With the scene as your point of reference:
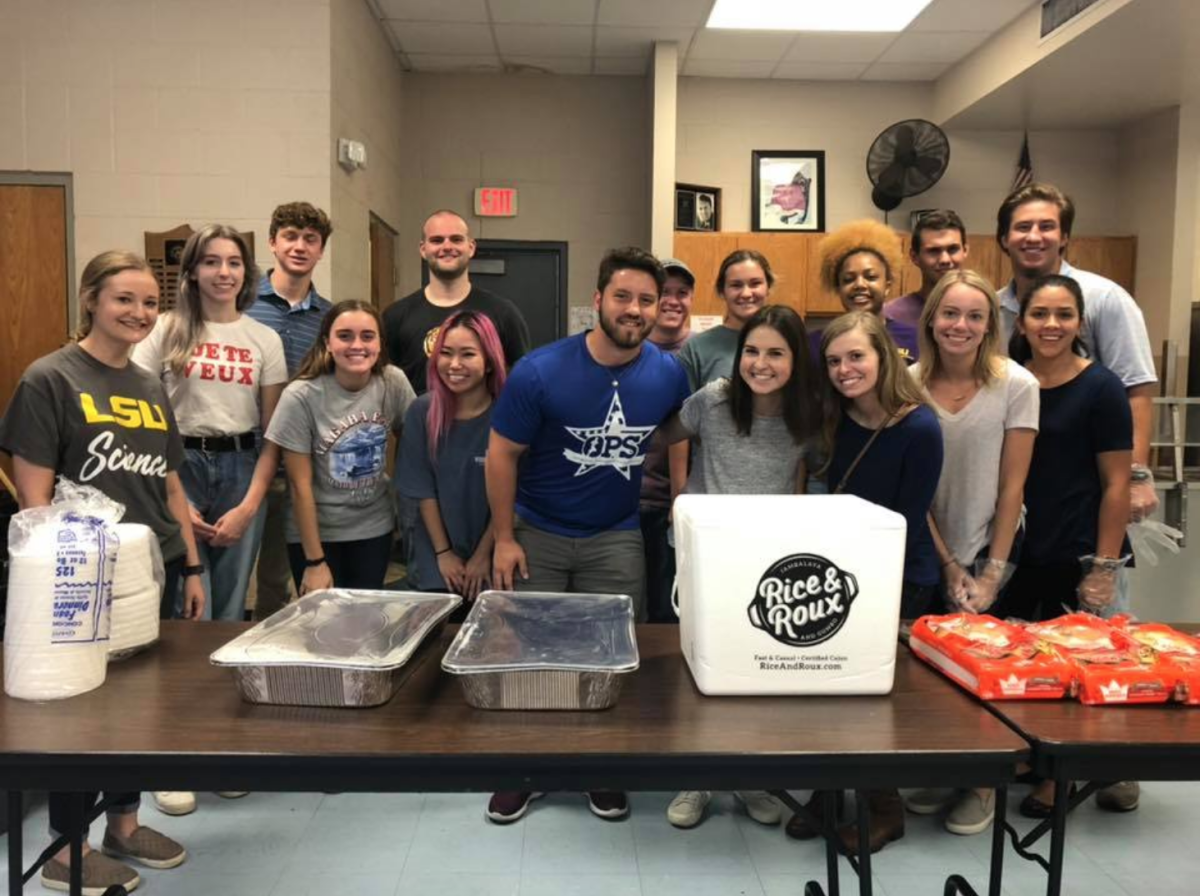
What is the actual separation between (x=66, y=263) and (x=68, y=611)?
3481 millimetres

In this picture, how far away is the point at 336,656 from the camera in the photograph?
3.86ft

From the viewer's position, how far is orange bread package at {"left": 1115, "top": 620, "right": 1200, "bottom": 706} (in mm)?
1193

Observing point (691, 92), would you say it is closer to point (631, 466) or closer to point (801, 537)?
point (631, 466)

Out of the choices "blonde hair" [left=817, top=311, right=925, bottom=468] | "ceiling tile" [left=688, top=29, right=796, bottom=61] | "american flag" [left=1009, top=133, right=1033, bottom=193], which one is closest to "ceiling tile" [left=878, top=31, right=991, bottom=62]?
"ceiling tile" [left=688, top=29, right=796, bottom=61]

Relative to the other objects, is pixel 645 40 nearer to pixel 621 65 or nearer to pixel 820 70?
pixel 621 65

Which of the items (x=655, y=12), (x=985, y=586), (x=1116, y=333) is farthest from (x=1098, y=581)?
(x=655, y=12)

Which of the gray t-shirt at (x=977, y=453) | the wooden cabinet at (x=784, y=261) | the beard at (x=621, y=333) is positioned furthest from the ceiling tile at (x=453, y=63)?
the gray t-shirt at (x=977, y=453)

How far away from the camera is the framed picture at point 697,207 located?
526cm

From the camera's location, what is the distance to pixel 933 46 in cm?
499

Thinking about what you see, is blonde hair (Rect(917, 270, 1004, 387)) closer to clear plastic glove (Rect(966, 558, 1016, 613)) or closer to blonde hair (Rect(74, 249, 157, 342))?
clear plastic glove (Rect(966, 558, 1016, 613))

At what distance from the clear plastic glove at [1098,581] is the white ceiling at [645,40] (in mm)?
3518

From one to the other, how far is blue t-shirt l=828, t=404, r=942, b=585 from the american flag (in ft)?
14.2

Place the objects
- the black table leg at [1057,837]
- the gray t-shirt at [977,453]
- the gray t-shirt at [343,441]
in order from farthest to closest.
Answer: the gray t-shirt at [343,441] < the gray t-shirt at [977,453] < the black table leg at [1057,837]

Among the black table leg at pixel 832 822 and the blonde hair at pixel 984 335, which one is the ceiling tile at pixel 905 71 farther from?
→ the black table leg at pixel 832 822
